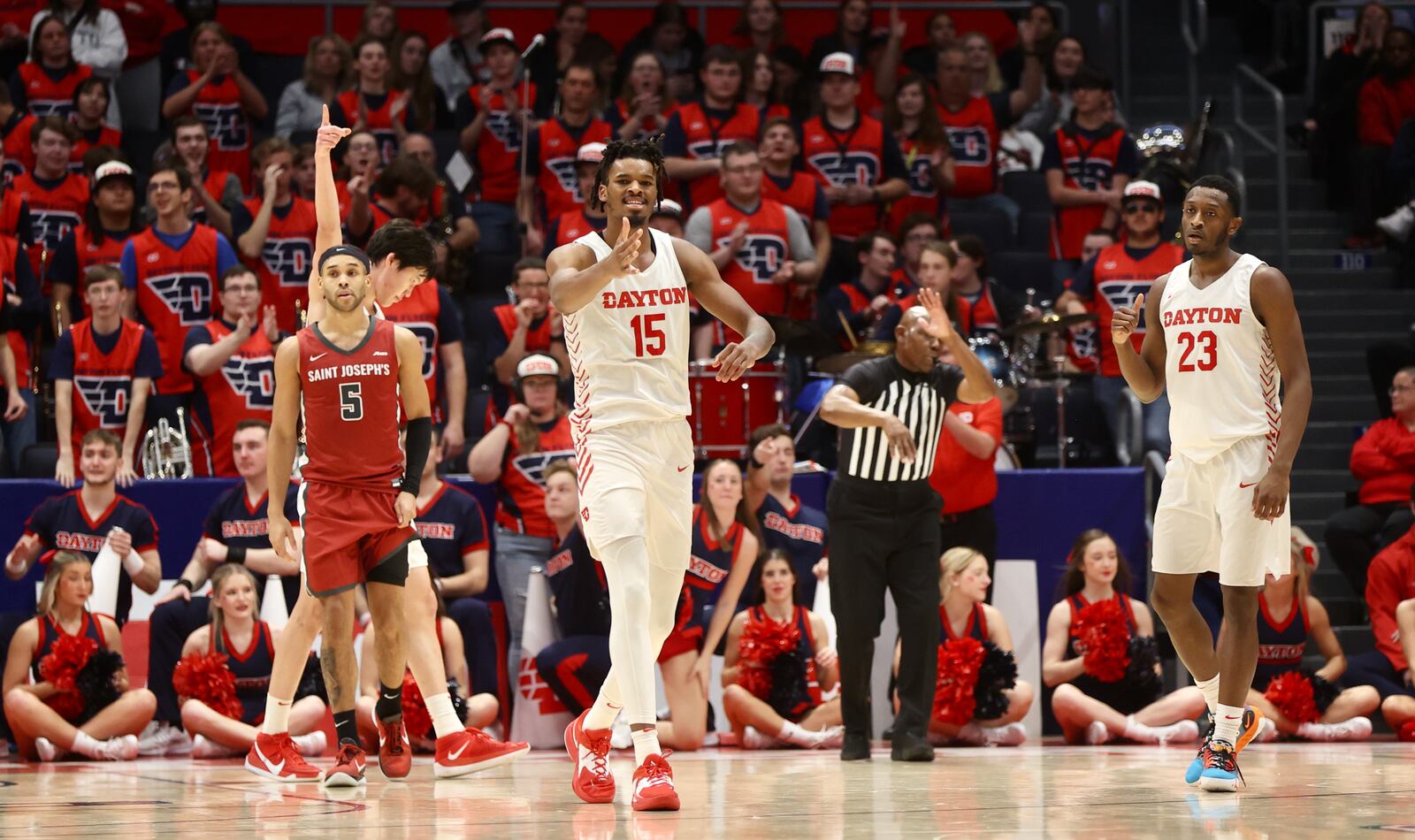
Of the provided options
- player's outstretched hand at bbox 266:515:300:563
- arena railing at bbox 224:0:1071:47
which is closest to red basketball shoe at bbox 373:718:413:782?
player's outstretched hand at bbox 266:515:300:563

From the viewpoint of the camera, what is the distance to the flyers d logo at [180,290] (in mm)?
A: 11188

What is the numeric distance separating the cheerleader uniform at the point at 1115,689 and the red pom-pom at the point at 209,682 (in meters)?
4.27

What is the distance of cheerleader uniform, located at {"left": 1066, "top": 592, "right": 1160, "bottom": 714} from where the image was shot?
9.43 meters

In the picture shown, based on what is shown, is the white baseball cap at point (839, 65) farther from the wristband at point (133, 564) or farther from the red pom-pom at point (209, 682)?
the red pom-pom at point (209, 682)

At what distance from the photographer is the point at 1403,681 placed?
9750 millimetres

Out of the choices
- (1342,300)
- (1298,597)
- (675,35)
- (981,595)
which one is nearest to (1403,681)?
(1298,597)

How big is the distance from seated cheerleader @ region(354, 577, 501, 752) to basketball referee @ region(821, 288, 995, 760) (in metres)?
1.97

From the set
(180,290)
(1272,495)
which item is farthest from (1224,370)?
(180,290)

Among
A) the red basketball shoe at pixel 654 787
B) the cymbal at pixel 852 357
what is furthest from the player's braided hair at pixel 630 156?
the cymbal at pixel 852 357

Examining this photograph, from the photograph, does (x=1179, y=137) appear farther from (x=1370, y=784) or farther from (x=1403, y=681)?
(x=1370, y=784)

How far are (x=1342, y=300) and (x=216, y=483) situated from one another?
8.59 m

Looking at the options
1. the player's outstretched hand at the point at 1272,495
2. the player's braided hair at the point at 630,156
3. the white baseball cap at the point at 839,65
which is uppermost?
the white baseball cap at the point at 839,65

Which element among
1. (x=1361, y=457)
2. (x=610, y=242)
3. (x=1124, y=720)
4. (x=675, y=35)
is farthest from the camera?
(x=675, y=35)

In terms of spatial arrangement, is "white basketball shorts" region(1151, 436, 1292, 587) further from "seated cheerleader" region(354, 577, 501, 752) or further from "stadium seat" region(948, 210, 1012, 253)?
"stadium seat" region(948, 210, 1012, 253)
